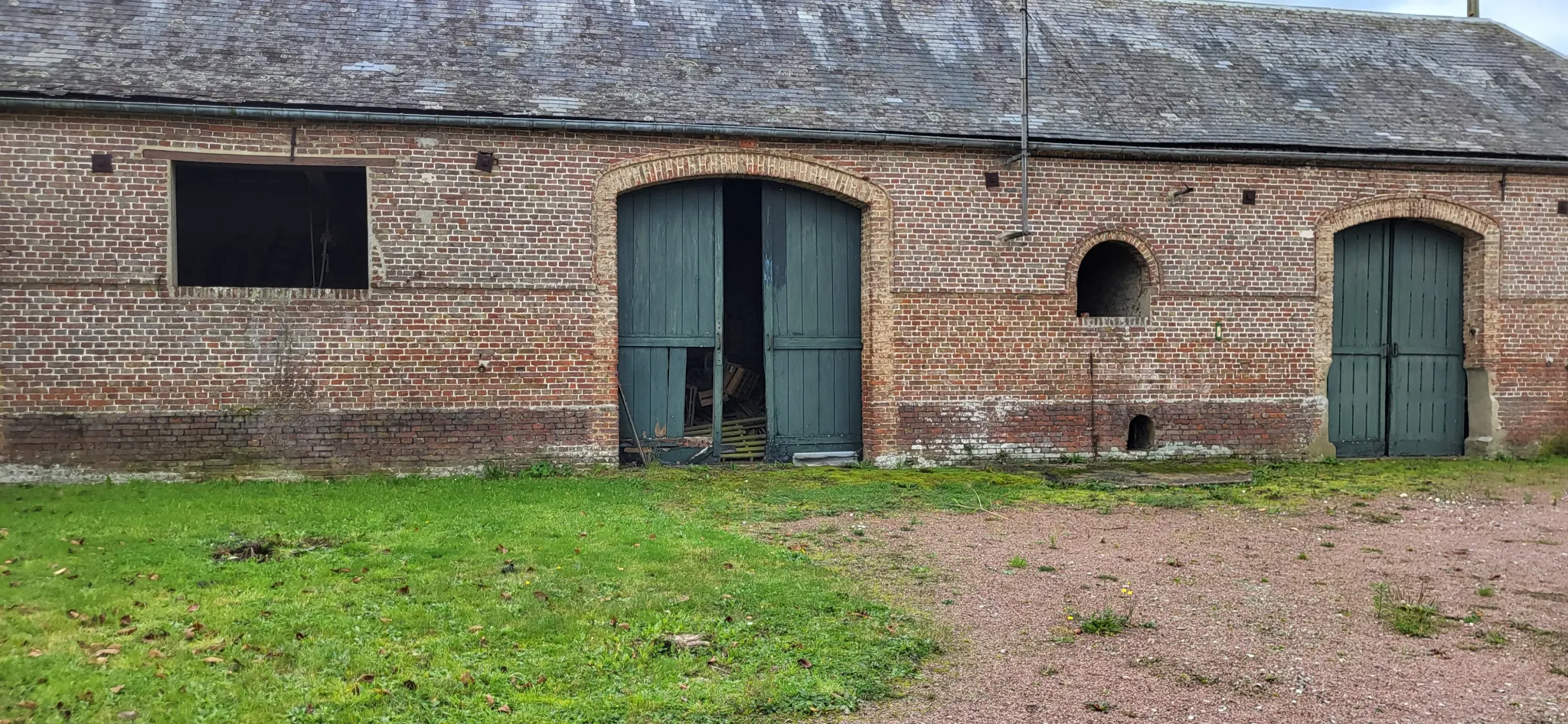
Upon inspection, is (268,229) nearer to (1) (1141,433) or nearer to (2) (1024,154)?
(2) (1024,154)

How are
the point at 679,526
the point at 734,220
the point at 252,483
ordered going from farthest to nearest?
the point at 734,220 → the point at 252,483 → the point at 679,526

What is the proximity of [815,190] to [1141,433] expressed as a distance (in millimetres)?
4829

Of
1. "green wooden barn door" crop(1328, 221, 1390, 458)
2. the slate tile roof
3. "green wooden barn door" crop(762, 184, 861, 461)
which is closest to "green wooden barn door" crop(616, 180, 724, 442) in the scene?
"green wooden barn door" crop(762, 184, 861, 461)

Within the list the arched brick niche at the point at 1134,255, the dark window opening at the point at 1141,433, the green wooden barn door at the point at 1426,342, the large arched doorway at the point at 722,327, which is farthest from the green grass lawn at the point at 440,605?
the green wooden barn door at the point at 1426,342

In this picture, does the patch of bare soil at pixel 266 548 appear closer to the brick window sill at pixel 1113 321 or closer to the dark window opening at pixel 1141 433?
the brick window sill at pixel 1113 321

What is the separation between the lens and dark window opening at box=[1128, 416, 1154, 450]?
455 inches

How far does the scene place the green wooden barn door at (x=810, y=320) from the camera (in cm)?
1114

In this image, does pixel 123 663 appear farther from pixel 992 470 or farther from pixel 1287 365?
Result: pixel 1287 365

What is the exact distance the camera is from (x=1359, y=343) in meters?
12.3

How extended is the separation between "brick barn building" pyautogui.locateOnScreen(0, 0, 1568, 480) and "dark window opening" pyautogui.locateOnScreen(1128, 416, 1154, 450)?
5 centimetres

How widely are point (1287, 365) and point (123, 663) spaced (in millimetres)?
11626

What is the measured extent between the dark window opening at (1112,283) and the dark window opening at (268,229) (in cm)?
911

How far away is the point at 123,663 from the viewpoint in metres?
4.27

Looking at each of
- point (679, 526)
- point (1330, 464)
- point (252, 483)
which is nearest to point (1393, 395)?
point (1330, 464)
